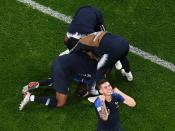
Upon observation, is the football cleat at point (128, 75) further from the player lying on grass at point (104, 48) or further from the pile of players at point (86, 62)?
the player lying on grass at point (104, 48)

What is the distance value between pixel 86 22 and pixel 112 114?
191 cm

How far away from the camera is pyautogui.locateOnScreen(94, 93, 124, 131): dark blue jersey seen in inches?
334

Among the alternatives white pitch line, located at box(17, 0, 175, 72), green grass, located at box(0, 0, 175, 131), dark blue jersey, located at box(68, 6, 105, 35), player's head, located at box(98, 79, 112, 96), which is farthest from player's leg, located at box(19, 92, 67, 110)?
white pitch line, located at box(17, 0, 175, 72)

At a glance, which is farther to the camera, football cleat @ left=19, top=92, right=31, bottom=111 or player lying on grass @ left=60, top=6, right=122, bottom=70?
football cleat @ left=19, top=92, right=31, bottom=111

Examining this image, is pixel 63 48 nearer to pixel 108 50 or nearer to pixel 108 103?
pixel 108 50

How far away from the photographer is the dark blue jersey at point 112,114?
27.9 ft

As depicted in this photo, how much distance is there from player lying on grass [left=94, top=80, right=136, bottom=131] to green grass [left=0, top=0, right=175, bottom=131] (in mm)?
1212

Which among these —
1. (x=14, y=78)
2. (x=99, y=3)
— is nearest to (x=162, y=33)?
(x=99, y=3)

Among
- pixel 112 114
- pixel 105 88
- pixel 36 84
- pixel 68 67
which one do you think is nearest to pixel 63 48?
pixel 36 84

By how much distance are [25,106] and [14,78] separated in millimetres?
741

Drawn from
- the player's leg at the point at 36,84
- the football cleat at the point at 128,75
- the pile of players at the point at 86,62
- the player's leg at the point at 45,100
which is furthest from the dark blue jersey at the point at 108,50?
the player's leg at the point at 36,84

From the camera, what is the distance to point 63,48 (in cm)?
1119

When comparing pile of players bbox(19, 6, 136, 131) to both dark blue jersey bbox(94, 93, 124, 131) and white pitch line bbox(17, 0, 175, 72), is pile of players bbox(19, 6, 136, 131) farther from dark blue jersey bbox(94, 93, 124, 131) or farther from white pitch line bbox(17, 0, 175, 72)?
white pitch line bbox(17, 0, 175, 72)

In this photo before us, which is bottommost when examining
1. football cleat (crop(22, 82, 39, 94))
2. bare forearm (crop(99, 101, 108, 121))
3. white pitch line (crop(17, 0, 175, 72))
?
football cleat (crop(22, 82, 39, 94))
